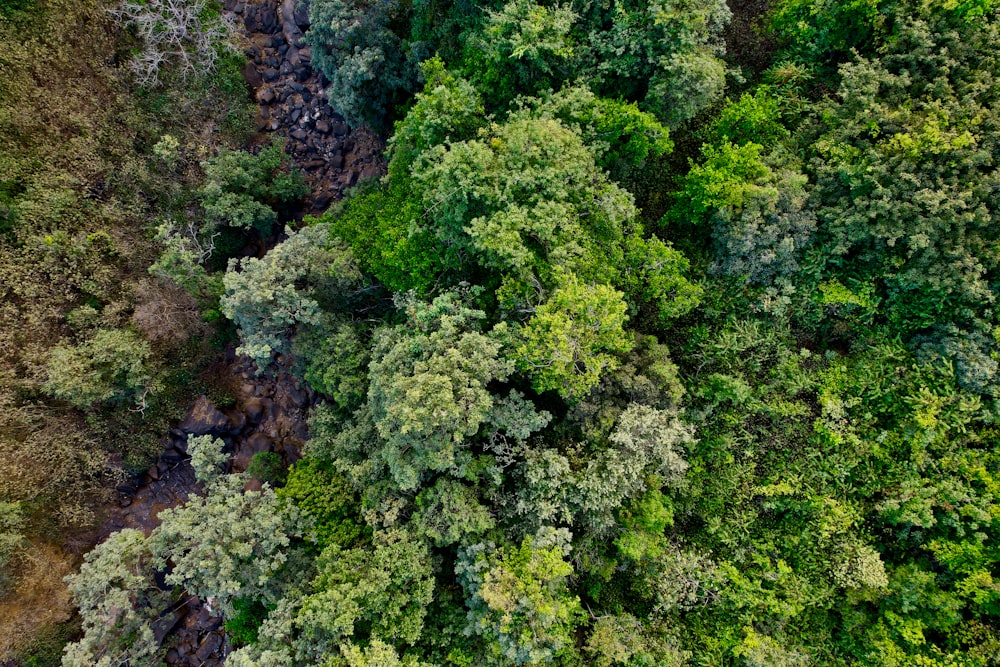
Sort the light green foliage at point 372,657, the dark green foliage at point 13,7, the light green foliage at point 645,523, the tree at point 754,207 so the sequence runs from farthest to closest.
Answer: the dark green foliage at point 13,7 → the tree at point 754,207 → the light green foliage at point 645,523 → the light green foliage at point 372,657

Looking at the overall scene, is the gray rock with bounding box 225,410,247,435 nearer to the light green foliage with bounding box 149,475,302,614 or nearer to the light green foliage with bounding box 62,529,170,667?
the light green foliage with bounding box 62,529,170,667

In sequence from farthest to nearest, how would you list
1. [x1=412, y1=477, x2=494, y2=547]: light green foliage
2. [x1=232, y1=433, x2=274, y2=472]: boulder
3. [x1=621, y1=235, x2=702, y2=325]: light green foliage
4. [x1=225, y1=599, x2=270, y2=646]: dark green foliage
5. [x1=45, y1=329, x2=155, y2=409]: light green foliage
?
[x1=232, y1=433, x2=274, y2=472]: boulder → [x1=45, y1=329, x2=155, y2=409]: light green foliage → [x1=225, y1=599, x2=270, y2=646]: dark green foliage → [x1=621, y1=235, x2=702, y2=325]: light green foliage → [x1=412, y1=477, x2=494, y2=547]: light green foliage

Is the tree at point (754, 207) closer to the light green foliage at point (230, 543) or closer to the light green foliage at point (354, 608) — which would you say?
the light green foliage at point (354, 608)

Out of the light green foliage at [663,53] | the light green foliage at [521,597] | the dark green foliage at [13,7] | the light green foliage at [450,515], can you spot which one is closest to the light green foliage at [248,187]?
the dark green foliage at [13,7]

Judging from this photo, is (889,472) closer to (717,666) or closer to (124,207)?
(717,666)

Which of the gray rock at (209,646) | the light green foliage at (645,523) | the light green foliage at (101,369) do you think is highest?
the light green foliage at (645,523)

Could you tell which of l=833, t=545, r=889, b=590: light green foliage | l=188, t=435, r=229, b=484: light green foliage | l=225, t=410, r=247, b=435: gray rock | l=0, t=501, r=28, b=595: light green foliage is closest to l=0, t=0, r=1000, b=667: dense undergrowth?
l=833, t=545, r=889, b=590: light green foliage
